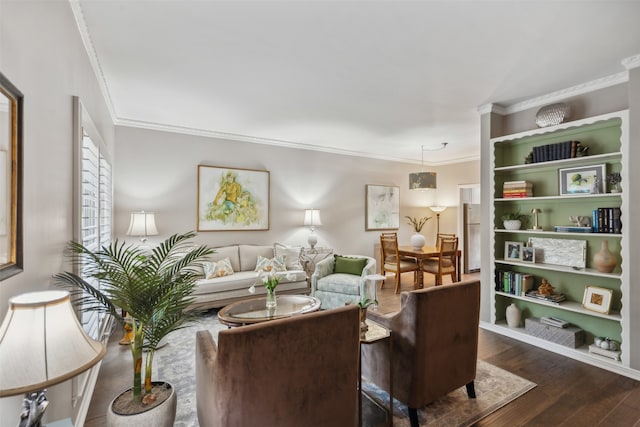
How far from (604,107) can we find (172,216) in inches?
203

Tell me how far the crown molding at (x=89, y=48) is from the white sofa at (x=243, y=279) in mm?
2281

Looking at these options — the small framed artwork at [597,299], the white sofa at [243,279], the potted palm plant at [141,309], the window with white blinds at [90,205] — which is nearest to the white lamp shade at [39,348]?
the potted palm plant at [141,309]

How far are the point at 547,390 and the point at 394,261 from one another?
121 inches

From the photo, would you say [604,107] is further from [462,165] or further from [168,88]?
[168,88]

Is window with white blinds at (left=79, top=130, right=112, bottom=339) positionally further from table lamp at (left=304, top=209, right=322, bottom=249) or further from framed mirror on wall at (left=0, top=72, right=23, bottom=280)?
table lamp at (left=304, top=209, right=322, bottom=249)

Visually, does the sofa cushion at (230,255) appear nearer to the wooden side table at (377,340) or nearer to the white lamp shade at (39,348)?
the wooden side table at (377,340)

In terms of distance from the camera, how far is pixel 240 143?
5070 millimetres

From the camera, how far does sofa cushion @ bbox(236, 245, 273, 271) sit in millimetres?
4688

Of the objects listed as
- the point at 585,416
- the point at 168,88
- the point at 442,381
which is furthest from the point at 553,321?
the point at 168,88

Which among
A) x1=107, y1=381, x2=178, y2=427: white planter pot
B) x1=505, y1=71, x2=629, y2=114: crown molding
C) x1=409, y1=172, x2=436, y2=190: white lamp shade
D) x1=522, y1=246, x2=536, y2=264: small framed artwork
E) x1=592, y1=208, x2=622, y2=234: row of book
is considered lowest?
x1=107, y1=381, x2=178, y2=427: white planter pot

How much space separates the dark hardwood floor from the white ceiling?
8.57 ft

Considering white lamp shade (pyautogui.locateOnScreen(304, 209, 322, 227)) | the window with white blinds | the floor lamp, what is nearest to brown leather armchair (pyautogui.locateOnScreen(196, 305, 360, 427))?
the window with white blinds

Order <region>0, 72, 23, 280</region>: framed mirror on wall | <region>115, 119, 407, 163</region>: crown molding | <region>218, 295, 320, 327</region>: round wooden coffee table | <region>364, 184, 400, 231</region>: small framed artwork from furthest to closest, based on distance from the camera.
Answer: <region>364, 184, 400, 231</region>: small framed artwork < <region>115, 119, 407, 163</region>: crown molding < <region>218, 295, 320, 327</region>: round wooden coffee table < <region>0, 72, 23, 280</region>: framed mirror on wall

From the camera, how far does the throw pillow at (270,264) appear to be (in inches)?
176
